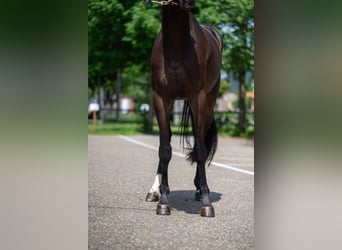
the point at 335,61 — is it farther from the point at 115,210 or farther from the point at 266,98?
the point at 115,210

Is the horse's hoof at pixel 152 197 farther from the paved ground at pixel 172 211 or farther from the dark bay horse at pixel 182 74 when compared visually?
the dark bay horse at pixel 182 74

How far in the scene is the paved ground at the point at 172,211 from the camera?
2338 mm

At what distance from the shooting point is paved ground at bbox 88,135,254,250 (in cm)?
234

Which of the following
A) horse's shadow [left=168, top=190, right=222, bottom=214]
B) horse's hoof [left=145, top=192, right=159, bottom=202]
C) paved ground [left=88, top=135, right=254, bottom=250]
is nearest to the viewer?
paved ground [left=88, top=135, right=254, bottom=250]

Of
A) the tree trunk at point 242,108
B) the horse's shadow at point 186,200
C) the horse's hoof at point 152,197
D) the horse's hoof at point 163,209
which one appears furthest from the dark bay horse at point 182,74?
the tree trunk at point 242,108

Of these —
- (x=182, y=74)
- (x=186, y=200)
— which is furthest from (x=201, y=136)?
(x=186, y=200)

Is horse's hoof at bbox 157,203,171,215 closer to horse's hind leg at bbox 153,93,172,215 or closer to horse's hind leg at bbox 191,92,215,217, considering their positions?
horse's hind leg at bbox 153,93,172,215

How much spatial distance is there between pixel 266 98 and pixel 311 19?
9.6 inches

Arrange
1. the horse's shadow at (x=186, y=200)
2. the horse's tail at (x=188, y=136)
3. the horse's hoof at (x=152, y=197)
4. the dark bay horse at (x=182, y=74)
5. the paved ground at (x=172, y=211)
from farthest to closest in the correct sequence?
the horse's tail at (x=188, y=136)
the horse's hoof at (x=152, y=197)
the horse's shadow at (x=186, y=200)
the dark bay horse at (x=182, y=74)
the paved ground at (x=172, y=211)

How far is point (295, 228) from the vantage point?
4.91 ft

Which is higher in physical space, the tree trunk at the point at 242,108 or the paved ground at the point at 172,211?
the tree trunk at the point at 242,108

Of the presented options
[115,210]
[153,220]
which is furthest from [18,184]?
[115,210]

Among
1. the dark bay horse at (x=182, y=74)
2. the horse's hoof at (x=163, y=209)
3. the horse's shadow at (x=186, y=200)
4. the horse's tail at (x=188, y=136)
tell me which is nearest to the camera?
the dark bay horse at (x=182, y=74)

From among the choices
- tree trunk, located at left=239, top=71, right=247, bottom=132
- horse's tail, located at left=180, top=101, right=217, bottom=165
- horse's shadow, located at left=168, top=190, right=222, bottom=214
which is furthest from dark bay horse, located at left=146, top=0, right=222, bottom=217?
tree trunk, located at left=239, top=71, right=247, bottom=132
